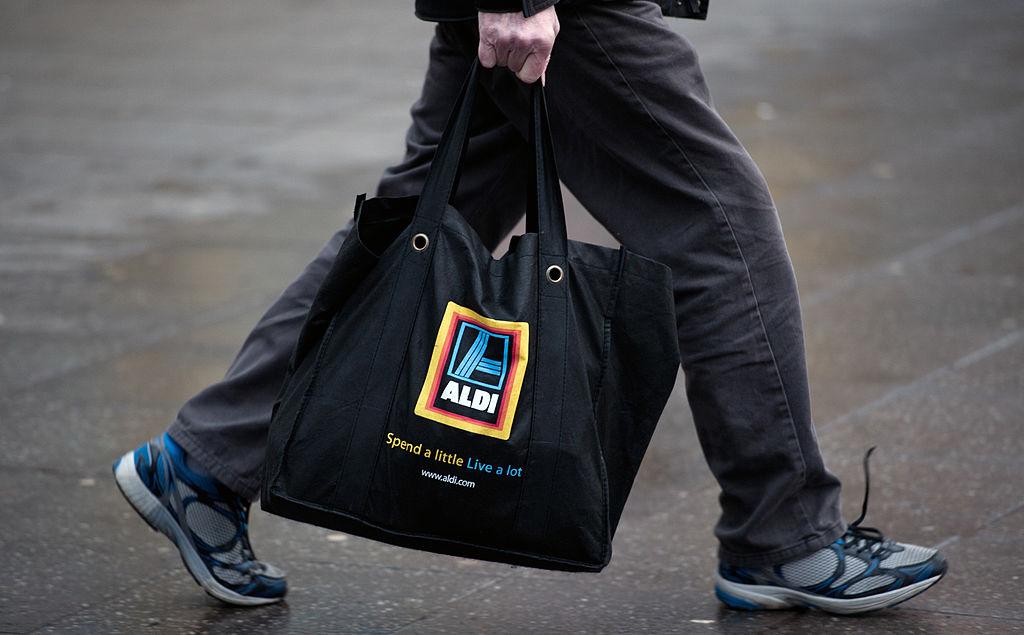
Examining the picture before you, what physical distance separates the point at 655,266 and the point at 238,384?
95cm

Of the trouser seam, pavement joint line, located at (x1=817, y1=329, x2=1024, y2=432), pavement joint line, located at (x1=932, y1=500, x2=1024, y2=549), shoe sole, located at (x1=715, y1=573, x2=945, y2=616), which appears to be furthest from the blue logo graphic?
pavement joint line, located at (x1=817, y1=329, x2=1024, y2=432)

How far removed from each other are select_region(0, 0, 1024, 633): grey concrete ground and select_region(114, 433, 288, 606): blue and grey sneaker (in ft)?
0.30

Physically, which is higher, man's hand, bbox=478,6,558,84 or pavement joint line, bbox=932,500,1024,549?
man's hand, bbox=478,6,558,84

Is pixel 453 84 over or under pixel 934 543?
over

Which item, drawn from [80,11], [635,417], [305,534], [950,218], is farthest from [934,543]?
[80,11]

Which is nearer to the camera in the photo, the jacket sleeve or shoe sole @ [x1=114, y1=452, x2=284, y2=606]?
the jacket sleeve

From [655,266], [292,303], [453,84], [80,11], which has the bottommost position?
[80,11]

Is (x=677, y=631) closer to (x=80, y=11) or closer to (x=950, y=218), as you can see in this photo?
(x=950, y=218)

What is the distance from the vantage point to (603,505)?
265cm

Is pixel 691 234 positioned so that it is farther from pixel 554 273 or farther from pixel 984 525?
pixel 984 525

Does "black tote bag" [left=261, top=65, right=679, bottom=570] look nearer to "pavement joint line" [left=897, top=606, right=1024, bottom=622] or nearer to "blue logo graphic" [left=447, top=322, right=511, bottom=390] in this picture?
"blue logo graphic" [left=447, top=322, right=511, bottom=390]

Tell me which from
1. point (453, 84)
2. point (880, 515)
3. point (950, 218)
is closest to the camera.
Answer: point (453, 84)

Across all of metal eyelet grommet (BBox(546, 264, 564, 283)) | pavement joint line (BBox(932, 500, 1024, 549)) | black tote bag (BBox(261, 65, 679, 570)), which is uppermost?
metal eyelet grommet (BBox(546, 264, 564, 283))

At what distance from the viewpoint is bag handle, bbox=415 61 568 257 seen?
264cm
